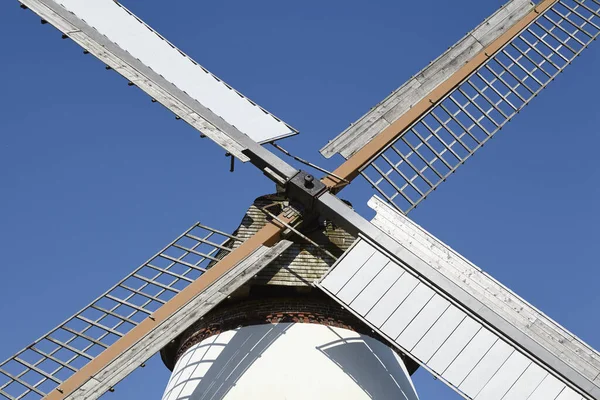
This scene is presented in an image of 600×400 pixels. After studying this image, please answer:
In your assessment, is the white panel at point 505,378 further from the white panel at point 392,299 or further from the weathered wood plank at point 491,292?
the white panel at point 392,299

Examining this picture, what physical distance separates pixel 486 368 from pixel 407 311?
864 mm

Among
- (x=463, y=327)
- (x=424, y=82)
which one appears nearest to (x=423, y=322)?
(x=463, y=327)

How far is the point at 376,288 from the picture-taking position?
340 inches

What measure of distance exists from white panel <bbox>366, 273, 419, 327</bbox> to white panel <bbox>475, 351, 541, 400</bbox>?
1.07m

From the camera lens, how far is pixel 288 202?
9.55m

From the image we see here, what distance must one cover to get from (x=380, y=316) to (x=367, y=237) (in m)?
→ 0.79

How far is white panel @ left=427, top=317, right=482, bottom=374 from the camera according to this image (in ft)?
26.6

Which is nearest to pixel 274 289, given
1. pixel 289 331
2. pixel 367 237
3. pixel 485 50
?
pixel 289 331

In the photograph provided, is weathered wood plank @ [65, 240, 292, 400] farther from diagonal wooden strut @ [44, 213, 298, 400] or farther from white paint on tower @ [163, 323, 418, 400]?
white paint on tower @ [163, 323, 418, 400]

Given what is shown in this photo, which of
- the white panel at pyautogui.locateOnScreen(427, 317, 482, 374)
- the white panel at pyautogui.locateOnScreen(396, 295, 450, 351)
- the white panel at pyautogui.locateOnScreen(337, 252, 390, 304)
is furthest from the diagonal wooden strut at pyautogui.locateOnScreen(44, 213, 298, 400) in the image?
the white panel at pyautogui.locateOnScreen(427, 317, 482, 374)

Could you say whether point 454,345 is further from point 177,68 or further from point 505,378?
point 177,68

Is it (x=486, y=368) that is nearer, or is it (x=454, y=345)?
(x=486, y=368)

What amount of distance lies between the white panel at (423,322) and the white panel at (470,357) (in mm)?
385

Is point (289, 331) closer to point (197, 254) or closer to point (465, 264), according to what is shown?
point (197, 254)
